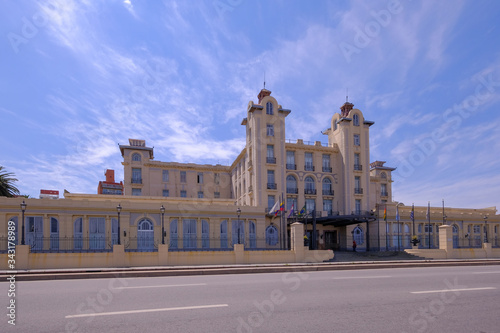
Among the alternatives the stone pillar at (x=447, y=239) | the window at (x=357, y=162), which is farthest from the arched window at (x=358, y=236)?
the stone pillar at (x=447, y=239)

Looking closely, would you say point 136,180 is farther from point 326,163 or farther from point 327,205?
point 327,205

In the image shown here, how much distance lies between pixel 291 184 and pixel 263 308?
36.8m

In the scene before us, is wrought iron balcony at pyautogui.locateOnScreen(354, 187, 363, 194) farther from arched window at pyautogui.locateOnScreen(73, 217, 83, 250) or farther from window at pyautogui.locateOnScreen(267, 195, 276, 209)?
arched window at pyautogui.locateOnScreen(73, 217, 83, 250)

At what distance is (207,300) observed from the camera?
838 centimetres

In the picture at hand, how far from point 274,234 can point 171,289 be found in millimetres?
30409

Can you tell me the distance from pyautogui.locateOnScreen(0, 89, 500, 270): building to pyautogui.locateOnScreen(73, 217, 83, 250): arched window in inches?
3.2

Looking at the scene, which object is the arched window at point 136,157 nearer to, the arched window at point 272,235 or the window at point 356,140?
the arched window at point 272,235

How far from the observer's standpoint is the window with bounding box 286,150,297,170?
1730 inches

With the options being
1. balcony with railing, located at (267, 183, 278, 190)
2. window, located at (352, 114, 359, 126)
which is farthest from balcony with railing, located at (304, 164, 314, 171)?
window, located at (352, 114, 359, 126)

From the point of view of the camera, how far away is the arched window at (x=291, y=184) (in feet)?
143

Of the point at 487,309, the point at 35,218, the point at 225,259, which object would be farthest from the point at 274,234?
the point at 487,309

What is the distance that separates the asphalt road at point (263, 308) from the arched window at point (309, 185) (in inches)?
1325

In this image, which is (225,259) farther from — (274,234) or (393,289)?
(274,234)

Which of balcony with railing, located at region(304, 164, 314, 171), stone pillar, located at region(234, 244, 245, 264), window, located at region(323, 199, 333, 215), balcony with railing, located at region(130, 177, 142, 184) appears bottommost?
stone pillar, located at region(234, 244, 245, 264)
